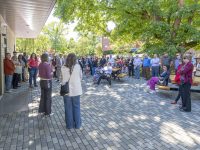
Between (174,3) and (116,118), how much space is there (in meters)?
11.3

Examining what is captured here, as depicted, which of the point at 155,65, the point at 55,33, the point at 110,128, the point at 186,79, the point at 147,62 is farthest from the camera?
the point at 55,33

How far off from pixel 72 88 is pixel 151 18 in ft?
42.3

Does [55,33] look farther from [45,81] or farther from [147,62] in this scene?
[45,81]

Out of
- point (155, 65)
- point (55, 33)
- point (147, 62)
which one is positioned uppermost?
point (55, 33)

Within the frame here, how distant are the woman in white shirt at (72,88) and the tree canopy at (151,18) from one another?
33.5ft

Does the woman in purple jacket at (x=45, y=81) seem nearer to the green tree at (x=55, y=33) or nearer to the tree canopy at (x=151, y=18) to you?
the tree canopy at (x=151, y=18)

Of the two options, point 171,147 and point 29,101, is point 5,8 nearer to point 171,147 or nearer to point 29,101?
point 29,101

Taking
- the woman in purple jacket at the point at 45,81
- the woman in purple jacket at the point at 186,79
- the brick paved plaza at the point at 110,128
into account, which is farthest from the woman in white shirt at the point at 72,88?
the woman in purple jacket at the point at 186,79

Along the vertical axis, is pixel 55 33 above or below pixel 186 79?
above

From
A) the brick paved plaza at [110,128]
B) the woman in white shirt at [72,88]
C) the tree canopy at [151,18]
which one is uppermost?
the tree canopy at [151,18]

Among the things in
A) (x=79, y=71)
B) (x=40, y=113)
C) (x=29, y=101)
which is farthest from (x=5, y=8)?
(x=79, y=71)

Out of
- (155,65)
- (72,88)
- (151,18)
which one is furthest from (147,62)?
(72,88)

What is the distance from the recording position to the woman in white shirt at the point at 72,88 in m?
6.52

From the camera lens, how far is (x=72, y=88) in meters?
6.52
